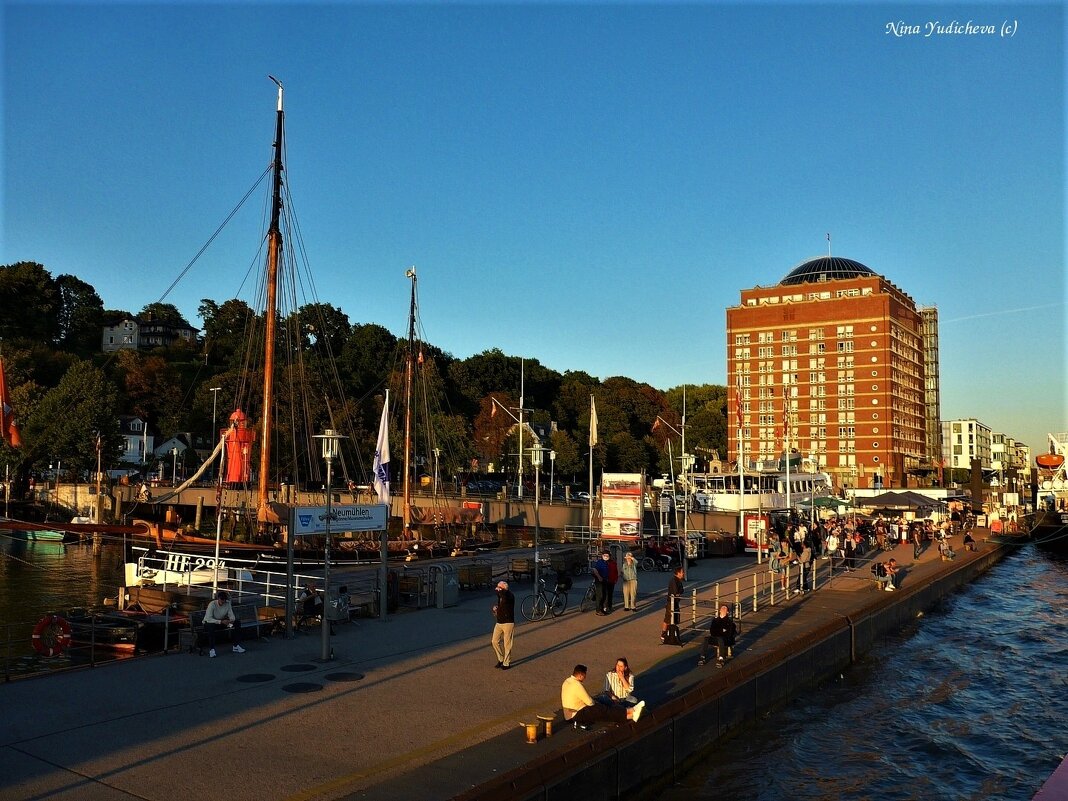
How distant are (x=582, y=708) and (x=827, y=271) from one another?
139 meters

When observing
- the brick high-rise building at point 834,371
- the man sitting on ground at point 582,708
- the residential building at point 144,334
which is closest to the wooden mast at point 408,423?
the man sitting on ground at point 582,708

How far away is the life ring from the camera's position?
1952 cm

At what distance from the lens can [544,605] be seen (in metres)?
23.9

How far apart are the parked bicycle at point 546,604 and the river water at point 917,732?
275 inches

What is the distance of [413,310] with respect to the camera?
6288 centimetres

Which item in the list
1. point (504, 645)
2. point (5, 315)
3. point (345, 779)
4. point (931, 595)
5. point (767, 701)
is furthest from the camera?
point (5, 315)

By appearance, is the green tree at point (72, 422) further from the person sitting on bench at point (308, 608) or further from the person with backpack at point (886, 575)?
the person with backpack at point (886, 575)

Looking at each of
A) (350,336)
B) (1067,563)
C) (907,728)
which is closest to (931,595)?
(907,728)

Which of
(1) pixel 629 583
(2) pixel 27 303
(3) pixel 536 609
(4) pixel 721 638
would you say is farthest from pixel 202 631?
(2) pixel 27 303

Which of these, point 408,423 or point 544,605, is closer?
point 544,605

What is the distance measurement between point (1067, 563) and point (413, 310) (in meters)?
52.2

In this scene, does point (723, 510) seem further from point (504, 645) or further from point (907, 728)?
point (504, 645)

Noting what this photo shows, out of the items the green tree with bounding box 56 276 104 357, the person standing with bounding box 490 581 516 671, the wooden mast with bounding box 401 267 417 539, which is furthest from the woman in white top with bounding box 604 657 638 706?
the green tree with bounding box 56 276 104 357

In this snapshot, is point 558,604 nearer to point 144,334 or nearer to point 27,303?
point 27,303
